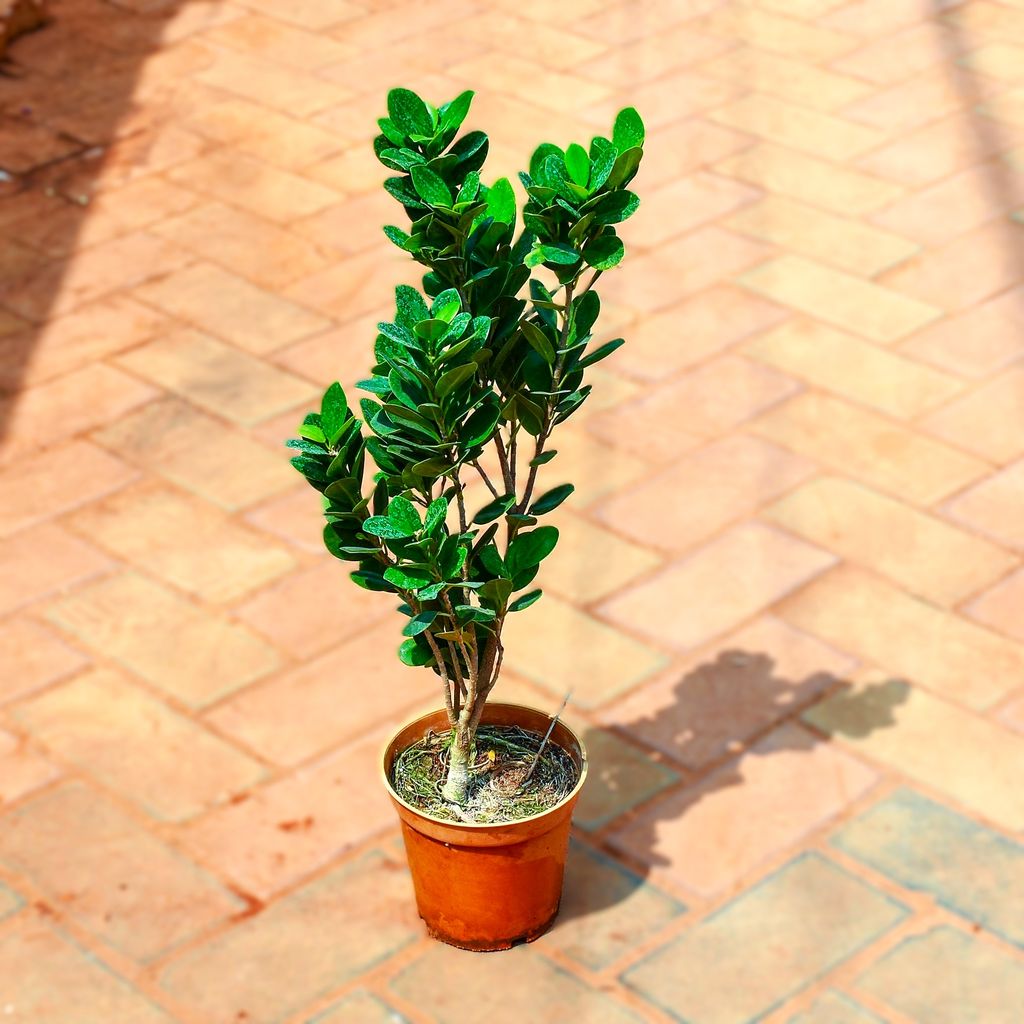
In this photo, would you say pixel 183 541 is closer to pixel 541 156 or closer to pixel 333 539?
pixel 333 539

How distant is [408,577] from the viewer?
2727 mm

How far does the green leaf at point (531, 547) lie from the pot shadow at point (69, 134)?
236cm

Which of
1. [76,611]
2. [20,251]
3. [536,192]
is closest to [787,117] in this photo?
[20,251]

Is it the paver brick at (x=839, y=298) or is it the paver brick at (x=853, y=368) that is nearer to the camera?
the paver brick at (x=853, y=368)

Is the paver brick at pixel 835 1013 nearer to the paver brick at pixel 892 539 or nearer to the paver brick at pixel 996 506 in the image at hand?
the paver brick at pixel 892 539

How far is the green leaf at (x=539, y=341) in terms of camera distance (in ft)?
8.86

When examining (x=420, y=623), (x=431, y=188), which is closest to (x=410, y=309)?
(x=431, y=188)

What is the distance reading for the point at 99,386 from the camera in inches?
193

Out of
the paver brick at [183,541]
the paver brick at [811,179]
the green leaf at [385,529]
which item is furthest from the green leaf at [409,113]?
the paver brick at [811,179]

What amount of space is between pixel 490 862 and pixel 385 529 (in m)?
0.72

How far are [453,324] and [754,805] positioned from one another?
1.41 metres

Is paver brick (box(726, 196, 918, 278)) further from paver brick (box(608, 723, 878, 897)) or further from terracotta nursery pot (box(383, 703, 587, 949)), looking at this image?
terracotta nursery pot (box(383, 703, 587, 949))

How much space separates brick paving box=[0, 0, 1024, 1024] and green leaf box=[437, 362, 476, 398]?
1.18 m

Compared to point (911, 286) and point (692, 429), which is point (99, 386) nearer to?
point (692, 429)
